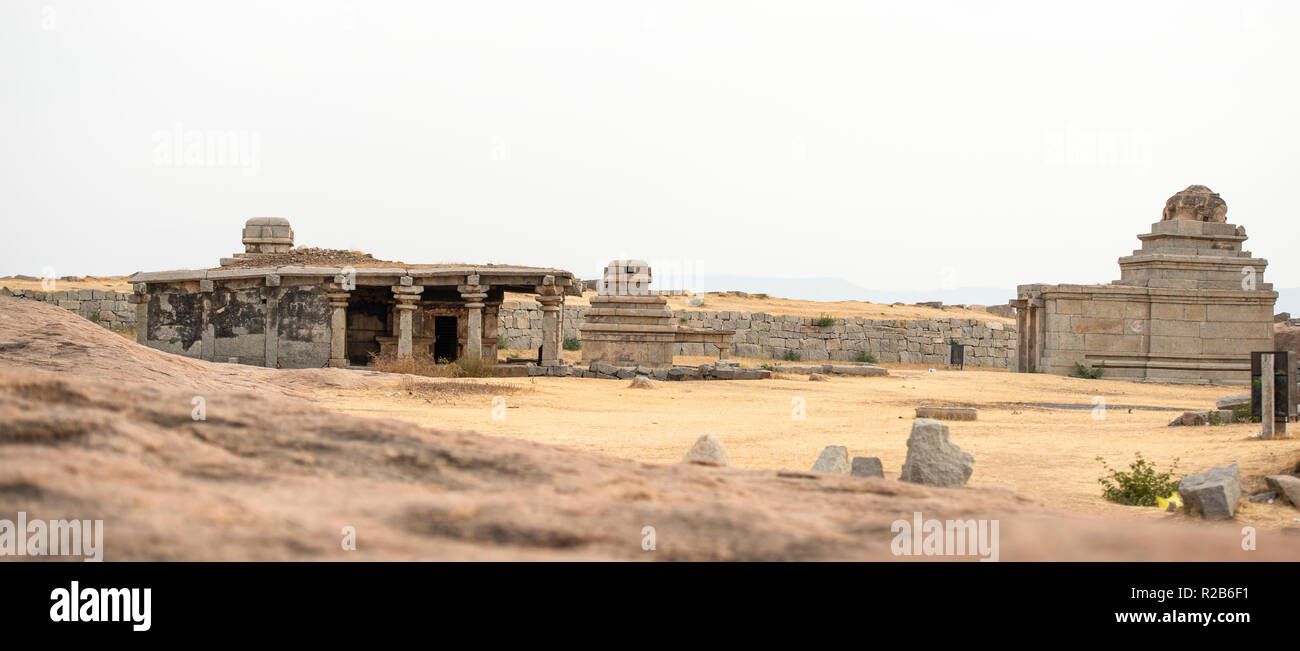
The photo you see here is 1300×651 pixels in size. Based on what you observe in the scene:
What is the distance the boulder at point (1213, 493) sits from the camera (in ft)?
20.7

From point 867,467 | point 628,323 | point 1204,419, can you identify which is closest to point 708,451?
point 867,467

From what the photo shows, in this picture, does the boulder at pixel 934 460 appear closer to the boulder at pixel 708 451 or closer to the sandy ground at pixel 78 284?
the boulder at pixel 708 451

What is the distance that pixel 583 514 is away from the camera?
281 cm

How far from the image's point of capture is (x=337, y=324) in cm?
2016

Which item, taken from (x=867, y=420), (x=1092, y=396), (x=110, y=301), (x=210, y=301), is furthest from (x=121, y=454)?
(x=110, y=301)

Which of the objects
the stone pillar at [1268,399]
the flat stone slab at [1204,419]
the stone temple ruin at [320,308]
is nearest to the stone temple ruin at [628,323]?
the stone temple ruin at [320,308]

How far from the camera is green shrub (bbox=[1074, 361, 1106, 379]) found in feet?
78.6

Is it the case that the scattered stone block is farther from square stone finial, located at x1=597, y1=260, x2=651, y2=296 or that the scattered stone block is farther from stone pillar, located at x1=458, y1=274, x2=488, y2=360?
square stone finial, located at x1=597, y1=260, x2=651, y2=296

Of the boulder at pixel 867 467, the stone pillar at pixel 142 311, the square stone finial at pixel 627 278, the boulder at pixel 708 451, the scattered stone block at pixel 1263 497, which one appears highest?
the square stone finial at pixel 627 278

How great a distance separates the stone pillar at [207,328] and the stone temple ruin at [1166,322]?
18.6m

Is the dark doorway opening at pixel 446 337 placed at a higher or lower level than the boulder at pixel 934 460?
higher

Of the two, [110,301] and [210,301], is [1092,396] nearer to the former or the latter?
[210,301]

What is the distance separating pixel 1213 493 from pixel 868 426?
19.1 ft
